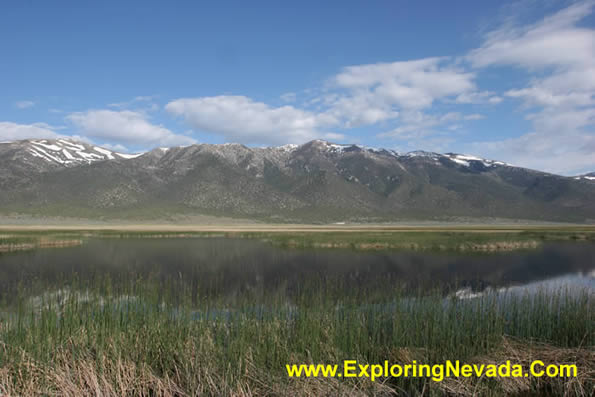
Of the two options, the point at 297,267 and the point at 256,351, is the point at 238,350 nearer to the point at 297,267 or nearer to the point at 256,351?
the point at 256,351

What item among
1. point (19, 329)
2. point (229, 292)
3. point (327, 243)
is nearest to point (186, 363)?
point (19, 329)

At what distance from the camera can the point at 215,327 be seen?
10.4 metres

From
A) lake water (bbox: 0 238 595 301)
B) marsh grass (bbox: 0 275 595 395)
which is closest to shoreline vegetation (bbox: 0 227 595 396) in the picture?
marsh grass (bbox: 0 275 595 395)

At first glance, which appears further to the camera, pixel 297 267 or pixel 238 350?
pixel 297 267

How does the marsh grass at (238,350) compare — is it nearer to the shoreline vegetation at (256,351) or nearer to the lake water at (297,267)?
the shoreline vegetation at (256,351)

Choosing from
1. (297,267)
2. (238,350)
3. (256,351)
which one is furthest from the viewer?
(297,267)

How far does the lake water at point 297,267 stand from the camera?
78.1 ft

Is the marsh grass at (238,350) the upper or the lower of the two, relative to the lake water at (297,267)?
upper

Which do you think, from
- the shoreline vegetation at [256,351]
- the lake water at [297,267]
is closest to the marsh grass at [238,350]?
the shoreline vegetation at [256,351]

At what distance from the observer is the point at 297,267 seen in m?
31.1

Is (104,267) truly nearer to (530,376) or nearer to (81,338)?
(81,338)

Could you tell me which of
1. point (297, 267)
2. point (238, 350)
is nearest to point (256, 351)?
point (238, 350)

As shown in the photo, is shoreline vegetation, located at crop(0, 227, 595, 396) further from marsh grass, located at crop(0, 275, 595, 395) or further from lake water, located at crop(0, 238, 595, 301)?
lake water, located at crop(0, 238, 595, 301)

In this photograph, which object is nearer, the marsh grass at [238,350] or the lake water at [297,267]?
the marsh grass at [238,350]
